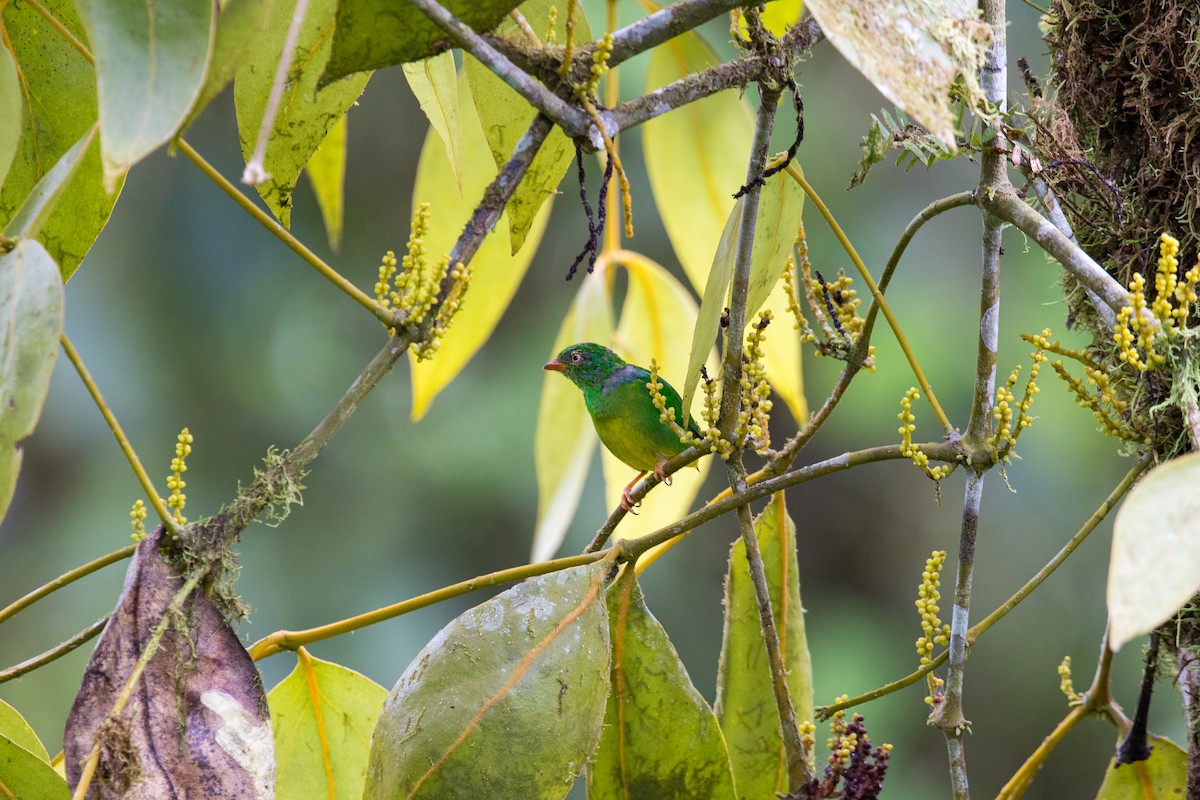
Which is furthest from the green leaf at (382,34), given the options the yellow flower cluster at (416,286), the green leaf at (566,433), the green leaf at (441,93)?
the green leaf at (566,433)

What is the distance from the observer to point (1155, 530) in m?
0.65

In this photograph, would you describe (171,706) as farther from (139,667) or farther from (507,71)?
(507,71)

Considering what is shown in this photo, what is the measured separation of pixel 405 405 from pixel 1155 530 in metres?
4.73

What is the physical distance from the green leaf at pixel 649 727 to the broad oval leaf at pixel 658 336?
700 mm

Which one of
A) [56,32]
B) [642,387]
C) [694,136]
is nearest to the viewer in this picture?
[56,32]

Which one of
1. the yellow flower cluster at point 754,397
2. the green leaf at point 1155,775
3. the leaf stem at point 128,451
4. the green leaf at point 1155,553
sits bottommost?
the green leaf at point 1155,553

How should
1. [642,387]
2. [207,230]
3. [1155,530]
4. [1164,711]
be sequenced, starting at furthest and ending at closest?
1. [207,230]
2. [1164,711]
3. [642,387]
4. [1155,530]

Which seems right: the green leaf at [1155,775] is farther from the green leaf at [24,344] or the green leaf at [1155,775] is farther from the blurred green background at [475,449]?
the blurred green background at [475,449]

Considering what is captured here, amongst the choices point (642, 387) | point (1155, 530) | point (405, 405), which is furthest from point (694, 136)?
point (405, 405)

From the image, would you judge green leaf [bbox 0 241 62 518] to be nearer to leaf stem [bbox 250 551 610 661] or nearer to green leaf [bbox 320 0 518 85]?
green leaf [bbox 320 0 518 85]

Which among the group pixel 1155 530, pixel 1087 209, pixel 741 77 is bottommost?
pixel 1155 530

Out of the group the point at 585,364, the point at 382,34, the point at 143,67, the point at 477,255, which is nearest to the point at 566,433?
the point at 585,364

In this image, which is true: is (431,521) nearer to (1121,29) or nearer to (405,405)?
(405,405)

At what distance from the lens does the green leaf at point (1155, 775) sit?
1.29m
